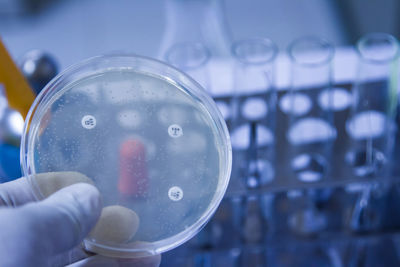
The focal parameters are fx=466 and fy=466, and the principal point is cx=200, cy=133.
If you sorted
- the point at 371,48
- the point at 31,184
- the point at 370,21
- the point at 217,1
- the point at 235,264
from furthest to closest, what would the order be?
the point at 370,21 < the point at 217,1 < the point at 371,48 < the point at 235,264 < the point at 31,184

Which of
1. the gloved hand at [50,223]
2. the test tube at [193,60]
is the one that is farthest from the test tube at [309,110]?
the gloved hand at [50,223]

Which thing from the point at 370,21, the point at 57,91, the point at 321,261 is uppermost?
the point at 370,21

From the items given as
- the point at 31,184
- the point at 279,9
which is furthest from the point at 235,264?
the point at 279,9

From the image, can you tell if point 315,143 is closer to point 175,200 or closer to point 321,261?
point 321,261

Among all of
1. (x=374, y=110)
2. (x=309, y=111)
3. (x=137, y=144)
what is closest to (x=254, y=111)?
(x=309, y=111)

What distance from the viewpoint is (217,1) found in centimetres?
145

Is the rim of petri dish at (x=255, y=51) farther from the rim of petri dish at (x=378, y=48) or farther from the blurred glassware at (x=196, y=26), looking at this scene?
the blurred glassware at (x=196, y=26)

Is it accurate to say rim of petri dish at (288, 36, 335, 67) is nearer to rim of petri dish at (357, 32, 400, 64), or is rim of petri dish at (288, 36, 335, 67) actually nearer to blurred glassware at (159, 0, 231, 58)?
rim of petri dish at (357, 32, 400, 64)

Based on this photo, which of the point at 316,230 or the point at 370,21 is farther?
the point at 370,21

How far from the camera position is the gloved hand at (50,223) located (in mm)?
498

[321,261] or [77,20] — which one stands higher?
[77,20]

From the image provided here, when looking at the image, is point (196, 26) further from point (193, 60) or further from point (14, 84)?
point (14, 84)

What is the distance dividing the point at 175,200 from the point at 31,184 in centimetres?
18

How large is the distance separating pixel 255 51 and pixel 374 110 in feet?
0.87
